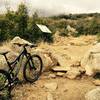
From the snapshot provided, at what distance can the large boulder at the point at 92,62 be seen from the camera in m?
8.97

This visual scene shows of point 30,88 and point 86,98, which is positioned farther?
point 30,88

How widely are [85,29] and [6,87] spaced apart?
21546 millimetres

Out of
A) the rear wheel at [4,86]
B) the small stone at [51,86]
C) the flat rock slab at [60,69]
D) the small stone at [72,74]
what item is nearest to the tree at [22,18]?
the flat rock slab at [60,69]

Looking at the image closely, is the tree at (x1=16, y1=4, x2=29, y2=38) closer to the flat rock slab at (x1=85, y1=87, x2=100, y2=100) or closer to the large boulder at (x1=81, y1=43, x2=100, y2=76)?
the large boulder at (x1=81, y1=43, x2=100, y2=76)

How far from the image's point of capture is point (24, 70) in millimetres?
8305

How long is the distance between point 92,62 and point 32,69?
5.73ft

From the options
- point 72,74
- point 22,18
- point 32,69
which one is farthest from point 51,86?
point 22,18

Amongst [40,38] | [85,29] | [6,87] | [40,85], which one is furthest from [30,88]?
[85,29]

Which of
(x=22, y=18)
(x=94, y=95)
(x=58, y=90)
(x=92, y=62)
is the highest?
(x=22, y=18)

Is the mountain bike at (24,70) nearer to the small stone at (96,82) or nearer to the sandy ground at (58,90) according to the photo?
the sandy ground at (58,90)

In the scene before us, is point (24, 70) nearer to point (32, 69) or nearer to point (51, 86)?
point (32, 69)

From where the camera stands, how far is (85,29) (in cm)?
2844

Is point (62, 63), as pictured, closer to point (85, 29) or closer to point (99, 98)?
point (99, 98)

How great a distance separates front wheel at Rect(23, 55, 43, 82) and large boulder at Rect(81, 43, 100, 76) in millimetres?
1399
